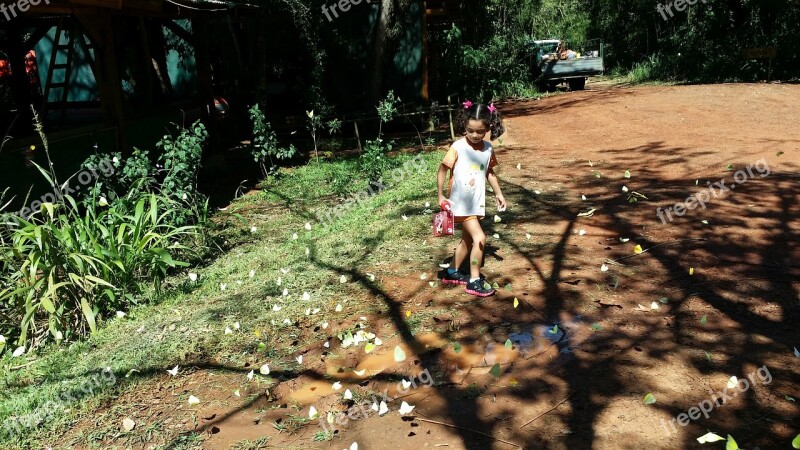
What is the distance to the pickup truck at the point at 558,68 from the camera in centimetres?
2172

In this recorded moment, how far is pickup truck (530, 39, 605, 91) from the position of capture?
21.7 m

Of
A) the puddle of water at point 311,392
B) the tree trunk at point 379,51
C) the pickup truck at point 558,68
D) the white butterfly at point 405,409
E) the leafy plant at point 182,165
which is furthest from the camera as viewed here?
the pickup truck at point 558,68

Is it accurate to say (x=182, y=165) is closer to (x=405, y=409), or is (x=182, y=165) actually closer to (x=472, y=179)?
(x=472, y=179)

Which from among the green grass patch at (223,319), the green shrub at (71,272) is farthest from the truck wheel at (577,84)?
the green shrub at (71,272)

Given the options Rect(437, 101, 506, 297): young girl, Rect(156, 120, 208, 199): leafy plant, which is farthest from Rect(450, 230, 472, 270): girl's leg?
Rect(156, 120, 208, 199): leafy plant

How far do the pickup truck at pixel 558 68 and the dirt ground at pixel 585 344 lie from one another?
50.3 feet

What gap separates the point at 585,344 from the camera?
3.84 meters

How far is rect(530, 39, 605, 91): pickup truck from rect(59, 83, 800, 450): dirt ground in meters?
15.3

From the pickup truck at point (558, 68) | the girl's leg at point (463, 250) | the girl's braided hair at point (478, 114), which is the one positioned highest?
the pickup truck at point (558, 68)

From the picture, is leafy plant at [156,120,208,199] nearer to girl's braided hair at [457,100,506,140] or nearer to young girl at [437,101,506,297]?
young girl at [437,101,506,297]

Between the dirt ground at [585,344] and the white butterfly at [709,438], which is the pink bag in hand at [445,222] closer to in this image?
the dirt ground at [585,344]

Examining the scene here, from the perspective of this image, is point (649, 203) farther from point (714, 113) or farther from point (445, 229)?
point (714, 113)

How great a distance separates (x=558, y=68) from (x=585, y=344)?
19.5 meters

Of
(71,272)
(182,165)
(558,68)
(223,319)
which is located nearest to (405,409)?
(223,319)
